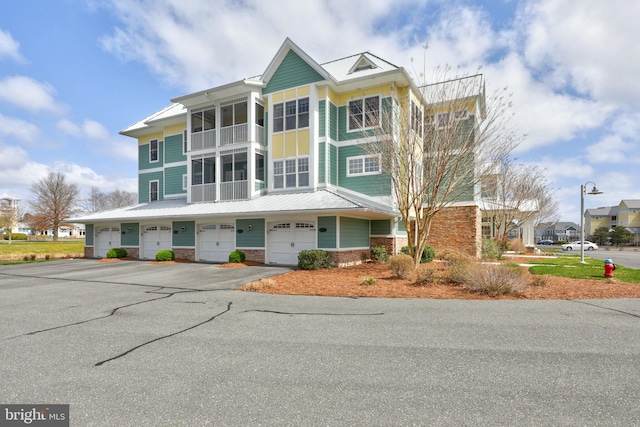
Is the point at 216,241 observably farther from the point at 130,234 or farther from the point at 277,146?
the point at 130,234

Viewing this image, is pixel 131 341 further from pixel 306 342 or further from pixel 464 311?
pixel 464 311

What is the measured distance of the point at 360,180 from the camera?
62.0 feet

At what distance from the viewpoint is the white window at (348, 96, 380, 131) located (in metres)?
17.9

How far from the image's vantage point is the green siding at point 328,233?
52.4 ft

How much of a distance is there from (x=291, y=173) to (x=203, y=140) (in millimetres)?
6464

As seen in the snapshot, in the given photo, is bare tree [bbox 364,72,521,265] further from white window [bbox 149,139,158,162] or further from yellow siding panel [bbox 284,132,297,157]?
white window [bbox 149,139,158,162]

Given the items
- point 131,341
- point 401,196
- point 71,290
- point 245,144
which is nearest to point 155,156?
point 245,144

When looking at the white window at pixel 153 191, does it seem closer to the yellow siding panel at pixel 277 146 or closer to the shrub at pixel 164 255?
the shrub at pixel 164 255

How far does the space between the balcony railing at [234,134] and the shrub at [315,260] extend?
8.39 meters

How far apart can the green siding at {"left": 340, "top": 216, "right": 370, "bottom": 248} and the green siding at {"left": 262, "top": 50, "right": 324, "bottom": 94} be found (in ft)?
26.4

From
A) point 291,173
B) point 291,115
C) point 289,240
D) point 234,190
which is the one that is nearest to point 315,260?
point 289,240

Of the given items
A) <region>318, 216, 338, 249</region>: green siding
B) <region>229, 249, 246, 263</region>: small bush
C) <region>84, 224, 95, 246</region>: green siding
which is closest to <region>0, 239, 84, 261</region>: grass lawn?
<region>84, 224, 95, 246</region>: green siding

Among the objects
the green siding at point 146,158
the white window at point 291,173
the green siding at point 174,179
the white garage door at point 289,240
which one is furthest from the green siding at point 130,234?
the white garage door at point 289,240

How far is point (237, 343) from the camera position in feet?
18.1
